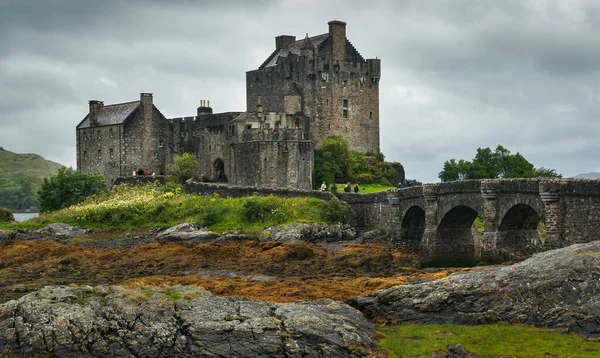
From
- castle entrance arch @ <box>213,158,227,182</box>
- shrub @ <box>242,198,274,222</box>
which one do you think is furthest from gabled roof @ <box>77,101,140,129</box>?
shrub @ <box>242,198,274,222</box>

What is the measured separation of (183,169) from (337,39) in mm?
15781

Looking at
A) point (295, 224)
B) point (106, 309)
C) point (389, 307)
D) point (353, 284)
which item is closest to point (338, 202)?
point (295, 224)

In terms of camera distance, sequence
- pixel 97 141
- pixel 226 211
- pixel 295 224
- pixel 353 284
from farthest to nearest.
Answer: pixel 97 141 < pixel 226 211 < pixel 295 224 < pixel 353 284

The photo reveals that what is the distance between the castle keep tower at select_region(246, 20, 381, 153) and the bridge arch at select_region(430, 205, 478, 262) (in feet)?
97.8

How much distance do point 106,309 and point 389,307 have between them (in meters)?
8.64

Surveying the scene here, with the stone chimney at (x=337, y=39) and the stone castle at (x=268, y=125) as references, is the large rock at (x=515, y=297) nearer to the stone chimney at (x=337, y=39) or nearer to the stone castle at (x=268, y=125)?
the stone castle at (x=268, y=125)

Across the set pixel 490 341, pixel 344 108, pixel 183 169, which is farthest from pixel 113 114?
pixel 490 341

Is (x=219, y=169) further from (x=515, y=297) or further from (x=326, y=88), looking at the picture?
(x=515, y=297)

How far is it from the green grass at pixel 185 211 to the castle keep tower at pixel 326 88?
42.6ft

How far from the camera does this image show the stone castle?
70.6m

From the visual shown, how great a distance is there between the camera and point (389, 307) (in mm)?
30797

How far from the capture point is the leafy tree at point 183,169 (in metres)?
77.9

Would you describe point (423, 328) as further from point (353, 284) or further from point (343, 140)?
point (343, 140)

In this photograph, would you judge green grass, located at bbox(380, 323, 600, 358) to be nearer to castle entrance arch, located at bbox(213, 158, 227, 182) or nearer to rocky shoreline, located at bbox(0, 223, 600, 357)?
rocky shoreline, located at bbox(0, 223, 600, 357)
